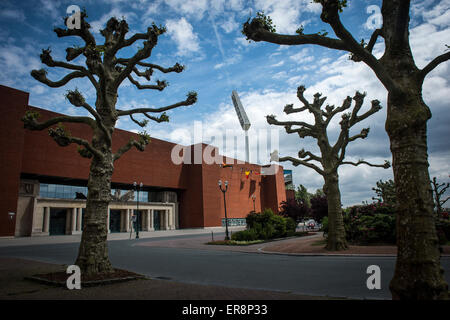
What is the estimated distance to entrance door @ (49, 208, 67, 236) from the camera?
41.8m

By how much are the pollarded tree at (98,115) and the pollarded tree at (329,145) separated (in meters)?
8.94

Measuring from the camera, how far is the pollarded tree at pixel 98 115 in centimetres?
757

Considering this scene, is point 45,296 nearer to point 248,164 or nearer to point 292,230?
point 292,230

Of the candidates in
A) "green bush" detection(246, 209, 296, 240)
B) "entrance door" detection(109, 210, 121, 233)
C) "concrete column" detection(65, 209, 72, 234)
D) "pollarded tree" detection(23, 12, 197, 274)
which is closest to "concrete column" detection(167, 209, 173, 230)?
"entrance door" detection(109, 210, 121, 233)

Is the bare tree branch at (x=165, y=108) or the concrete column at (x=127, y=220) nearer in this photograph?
the bare tree branch at (x=165, y=108)

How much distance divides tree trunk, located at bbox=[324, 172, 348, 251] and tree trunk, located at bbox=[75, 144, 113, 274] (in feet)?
36.4

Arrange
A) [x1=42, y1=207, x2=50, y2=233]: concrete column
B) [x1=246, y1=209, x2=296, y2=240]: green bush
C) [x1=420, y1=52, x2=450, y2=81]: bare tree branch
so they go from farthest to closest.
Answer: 1. [x1=42, y1=207, x2=50, y2=233]: concrete column
2. [x1=246, y1=209, x2=296, y2=240]: green bush
3. [x1=420, y1=52, x2=450, y2=81]: bare tree branch

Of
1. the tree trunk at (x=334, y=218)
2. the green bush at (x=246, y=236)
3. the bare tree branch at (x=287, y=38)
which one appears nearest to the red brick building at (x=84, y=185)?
the green bush at (x=246, y=236)

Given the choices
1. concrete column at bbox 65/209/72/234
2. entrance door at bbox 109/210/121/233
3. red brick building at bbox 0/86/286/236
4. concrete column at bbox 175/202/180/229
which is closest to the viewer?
red brick building at bbox 0/86/286/236

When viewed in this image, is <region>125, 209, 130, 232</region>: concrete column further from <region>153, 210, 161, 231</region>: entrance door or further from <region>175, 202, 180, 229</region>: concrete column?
<region>175, 202, 180, 229</region>: concrete column

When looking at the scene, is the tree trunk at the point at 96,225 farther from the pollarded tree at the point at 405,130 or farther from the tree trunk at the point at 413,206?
the tree trunk at the point at 413,206
